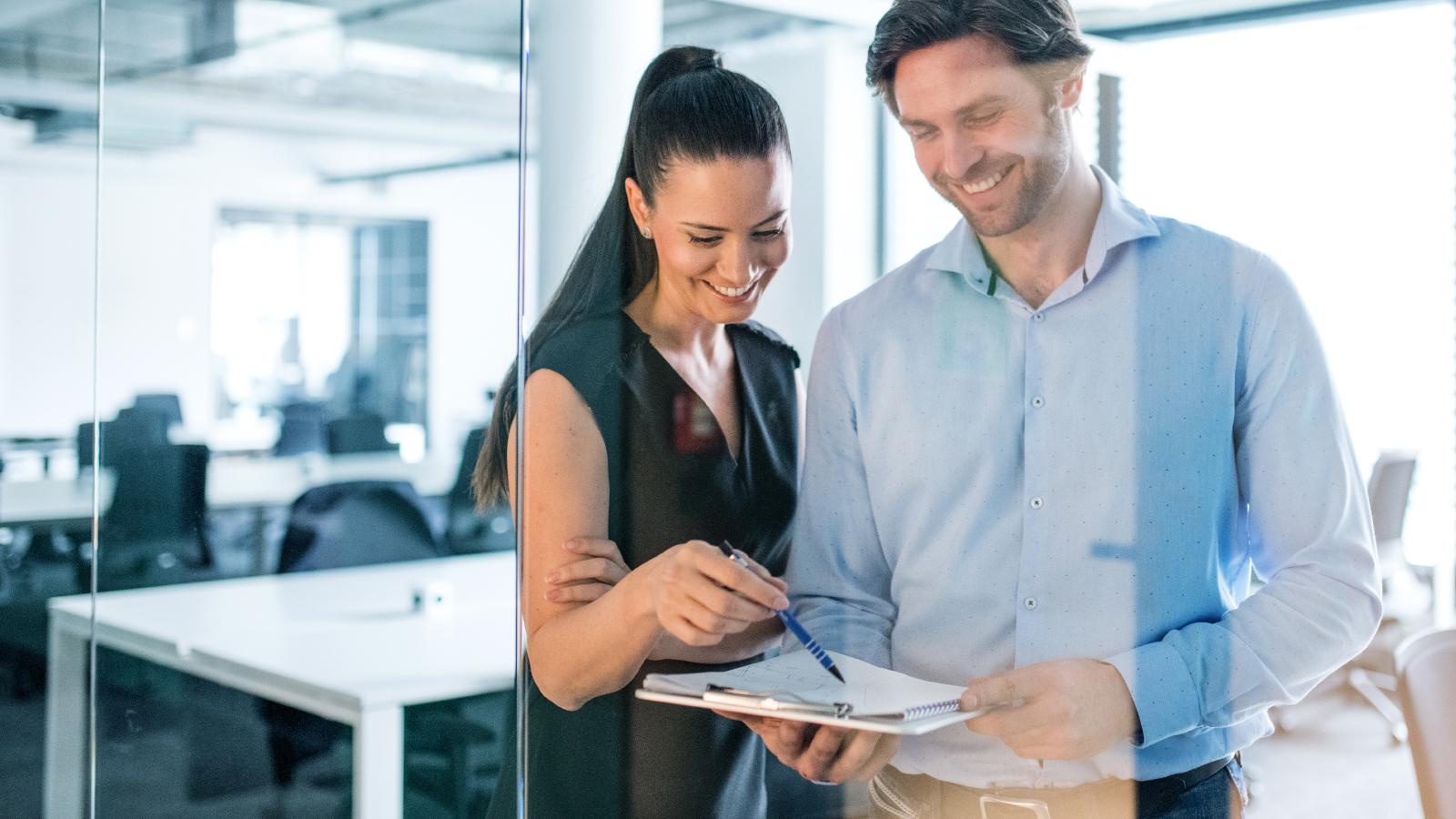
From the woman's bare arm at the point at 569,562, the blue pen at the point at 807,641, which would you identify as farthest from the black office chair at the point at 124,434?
the blue pen at the point at 807,641

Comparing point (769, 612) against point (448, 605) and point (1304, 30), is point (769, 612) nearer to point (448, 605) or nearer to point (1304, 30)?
point (448, 605)

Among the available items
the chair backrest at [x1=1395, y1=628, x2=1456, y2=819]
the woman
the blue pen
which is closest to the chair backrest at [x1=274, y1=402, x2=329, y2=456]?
the woman

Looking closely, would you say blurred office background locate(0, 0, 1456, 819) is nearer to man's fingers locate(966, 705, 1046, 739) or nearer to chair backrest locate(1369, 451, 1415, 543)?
chair backrest locate(1369, 451, 1415, 543)

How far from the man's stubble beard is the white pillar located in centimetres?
41

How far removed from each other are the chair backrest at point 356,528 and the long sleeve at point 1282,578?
0.95 meters

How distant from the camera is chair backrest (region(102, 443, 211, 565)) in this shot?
5.20ft

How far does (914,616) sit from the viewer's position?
4.80ft

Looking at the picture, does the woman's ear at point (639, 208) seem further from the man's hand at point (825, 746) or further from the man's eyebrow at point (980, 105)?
the man's hand at point (825, 746)

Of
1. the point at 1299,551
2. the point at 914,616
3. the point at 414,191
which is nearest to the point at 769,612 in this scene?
the point at 914,616

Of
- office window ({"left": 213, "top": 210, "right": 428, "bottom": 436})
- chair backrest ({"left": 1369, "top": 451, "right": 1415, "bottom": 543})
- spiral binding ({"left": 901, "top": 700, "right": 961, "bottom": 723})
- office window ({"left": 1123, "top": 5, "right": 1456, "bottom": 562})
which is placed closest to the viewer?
spiral binding ({"left": 901, "top": 700, "right": 961, "bottom": 723})

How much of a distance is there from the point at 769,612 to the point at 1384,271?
3.08 feet

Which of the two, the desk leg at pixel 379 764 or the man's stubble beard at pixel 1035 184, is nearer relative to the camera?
the man's stubble beard at pixel 1035 184

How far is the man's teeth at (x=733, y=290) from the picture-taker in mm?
1459

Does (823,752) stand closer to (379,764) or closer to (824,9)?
(379,764)
